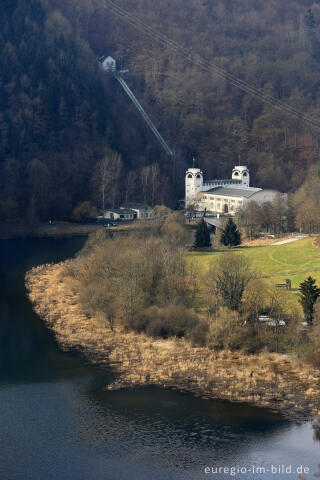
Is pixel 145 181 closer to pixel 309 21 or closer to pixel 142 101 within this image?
pixel 142 101

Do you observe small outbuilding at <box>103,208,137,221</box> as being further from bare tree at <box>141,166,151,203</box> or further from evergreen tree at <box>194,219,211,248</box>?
evergreen tree at <box>194,219,211,248</box>

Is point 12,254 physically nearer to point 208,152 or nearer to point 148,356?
point 148,356

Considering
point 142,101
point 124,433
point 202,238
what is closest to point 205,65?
Answer: point 142,101

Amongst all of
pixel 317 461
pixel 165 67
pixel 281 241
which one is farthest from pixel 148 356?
pixel 165 67

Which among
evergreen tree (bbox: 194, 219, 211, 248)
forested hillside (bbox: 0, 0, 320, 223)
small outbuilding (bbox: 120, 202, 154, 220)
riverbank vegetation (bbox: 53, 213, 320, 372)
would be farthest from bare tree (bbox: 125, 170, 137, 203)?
riverbank vegetation (bbox: 53, 213, 320, 372)

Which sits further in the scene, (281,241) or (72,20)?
(72,20)

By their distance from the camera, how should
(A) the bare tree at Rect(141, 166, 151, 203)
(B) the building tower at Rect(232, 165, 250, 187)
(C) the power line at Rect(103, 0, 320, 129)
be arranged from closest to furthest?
(A) the bare tree at Rect(141, 166, 151, 203) < (B) the building tower at Rect(232, 165, 250, 187) < (C) the power line at Rect(103, 0, 320, 129)
